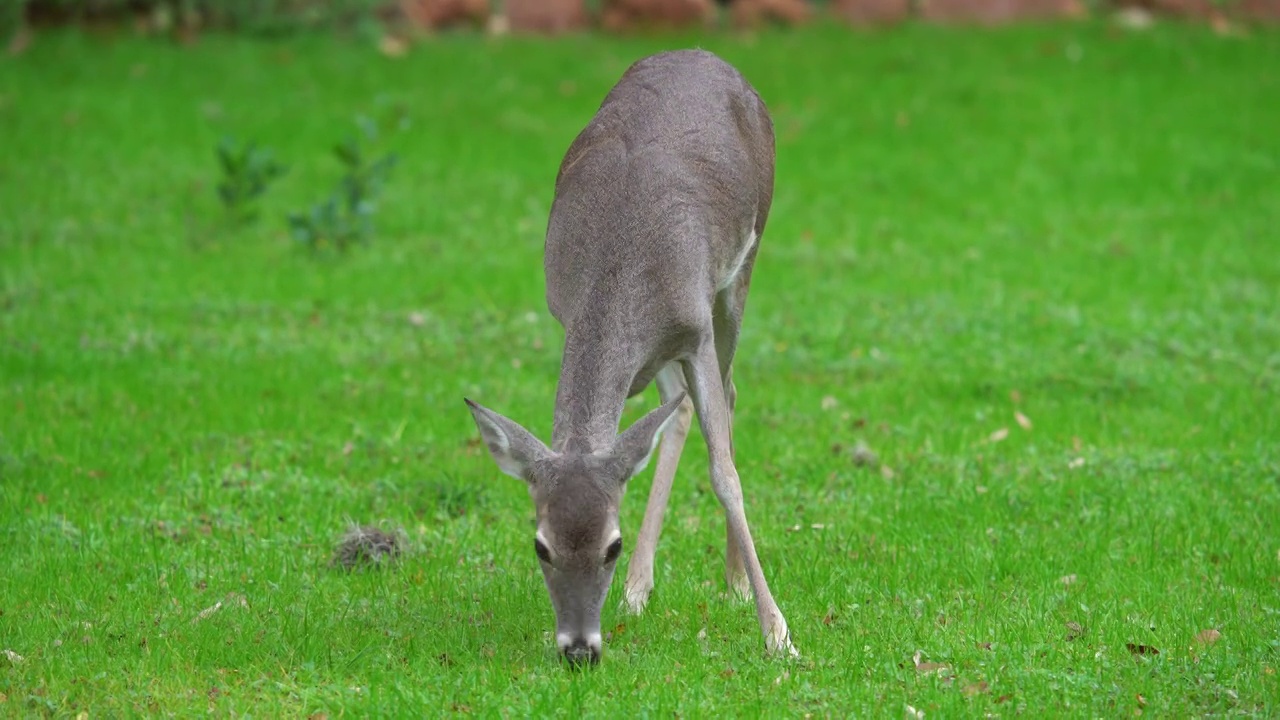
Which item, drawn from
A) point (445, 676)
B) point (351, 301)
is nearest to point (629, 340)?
point (445, 676)

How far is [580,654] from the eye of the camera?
5312mm

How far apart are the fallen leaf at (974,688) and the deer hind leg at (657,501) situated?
143 centimetres

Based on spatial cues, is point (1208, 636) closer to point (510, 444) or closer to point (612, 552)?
point (612, 552)

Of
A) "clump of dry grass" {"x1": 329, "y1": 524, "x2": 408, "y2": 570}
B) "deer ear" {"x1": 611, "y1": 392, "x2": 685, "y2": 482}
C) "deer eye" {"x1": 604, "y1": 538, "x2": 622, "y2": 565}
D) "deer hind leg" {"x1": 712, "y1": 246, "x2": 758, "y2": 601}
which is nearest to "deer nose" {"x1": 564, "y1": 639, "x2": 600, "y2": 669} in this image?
"deer eye" {"x1": 604, "y1": 538, "x2": 622, "y2": 565}

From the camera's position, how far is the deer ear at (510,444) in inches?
210

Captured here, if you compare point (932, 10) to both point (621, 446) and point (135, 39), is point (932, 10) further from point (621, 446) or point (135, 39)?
point (621, 446)

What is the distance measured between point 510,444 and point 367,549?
1616 mm

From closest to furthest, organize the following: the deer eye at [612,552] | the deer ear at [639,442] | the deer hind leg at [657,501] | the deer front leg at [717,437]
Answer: the deer eye at [612,552], the deer ear at [639,442], the deer front leg at [717,437], the deer hind leg at [657,501]

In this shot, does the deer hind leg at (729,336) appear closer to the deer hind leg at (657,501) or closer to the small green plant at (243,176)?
the deer hind leg at (657,501)

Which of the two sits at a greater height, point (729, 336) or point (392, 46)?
point (729, 336)

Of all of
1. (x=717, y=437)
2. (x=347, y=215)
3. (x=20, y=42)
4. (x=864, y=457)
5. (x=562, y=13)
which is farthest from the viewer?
(x=562, y=13)

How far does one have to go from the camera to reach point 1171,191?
14.7 m

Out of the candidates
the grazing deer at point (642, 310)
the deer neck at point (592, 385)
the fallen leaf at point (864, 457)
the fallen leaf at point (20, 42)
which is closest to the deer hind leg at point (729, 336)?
the grazing deer at point (642, 310)

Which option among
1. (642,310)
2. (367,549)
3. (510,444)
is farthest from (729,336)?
(367,549)
